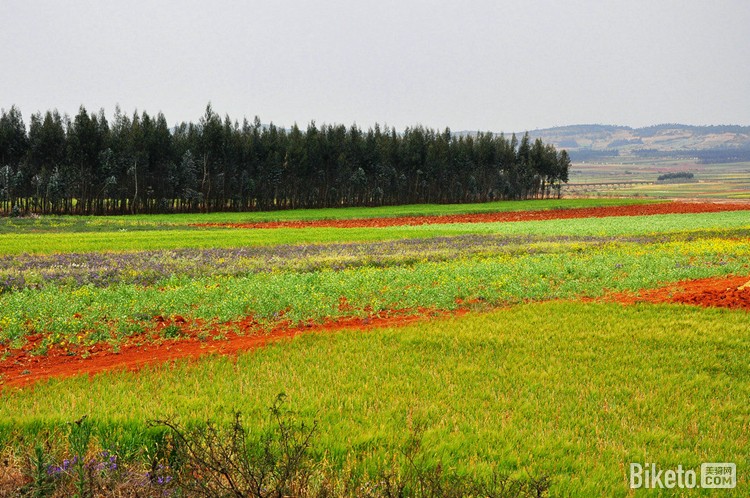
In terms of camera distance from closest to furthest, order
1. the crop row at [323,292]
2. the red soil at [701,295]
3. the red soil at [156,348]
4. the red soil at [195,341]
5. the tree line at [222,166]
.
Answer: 1. the red soil at [156,348]
2. the red soil at [195,341]
3. the crop row at [323,292]
4. the red soil at [701,295]
5. the tree line at [222,166]

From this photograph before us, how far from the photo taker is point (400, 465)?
6172 millimetres

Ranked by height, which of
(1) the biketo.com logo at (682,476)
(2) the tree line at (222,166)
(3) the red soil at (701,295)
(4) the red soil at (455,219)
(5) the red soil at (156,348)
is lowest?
(1) the biketo.com logo at (682,476)

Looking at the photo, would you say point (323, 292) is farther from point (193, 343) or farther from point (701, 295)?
point (701, 295)

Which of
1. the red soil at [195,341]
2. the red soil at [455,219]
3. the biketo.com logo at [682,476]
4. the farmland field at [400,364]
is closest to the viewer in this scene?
the biketo.com logo at [682,476]

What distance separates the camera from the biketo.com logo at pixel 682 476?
5965 millimetres

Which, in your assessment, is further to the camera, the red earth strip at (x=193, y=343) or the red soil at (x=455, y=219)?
the red soil at (x=455, y=219)

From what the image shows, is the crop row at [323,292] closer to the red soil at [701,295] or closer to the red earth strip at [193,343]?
the red earth strip at [193,343]

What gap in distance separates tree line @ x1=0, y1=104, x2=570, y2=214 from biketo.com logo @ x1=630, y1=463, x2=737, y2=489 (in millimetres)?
94450

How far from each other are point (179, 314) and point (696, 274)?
20.2 metres

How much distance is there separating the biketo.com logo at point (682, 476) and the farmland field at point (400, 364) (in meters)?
0.12

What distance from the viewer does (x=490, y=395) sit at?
8.50 m

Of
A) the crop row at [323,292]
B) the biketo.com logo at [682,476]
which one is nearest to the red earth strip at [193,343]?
the crop row at [323,292]

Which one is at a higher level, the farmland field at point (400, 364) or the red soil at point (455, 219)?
the red soil at point (455, 219)

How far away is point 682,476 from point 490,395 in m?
2.94
